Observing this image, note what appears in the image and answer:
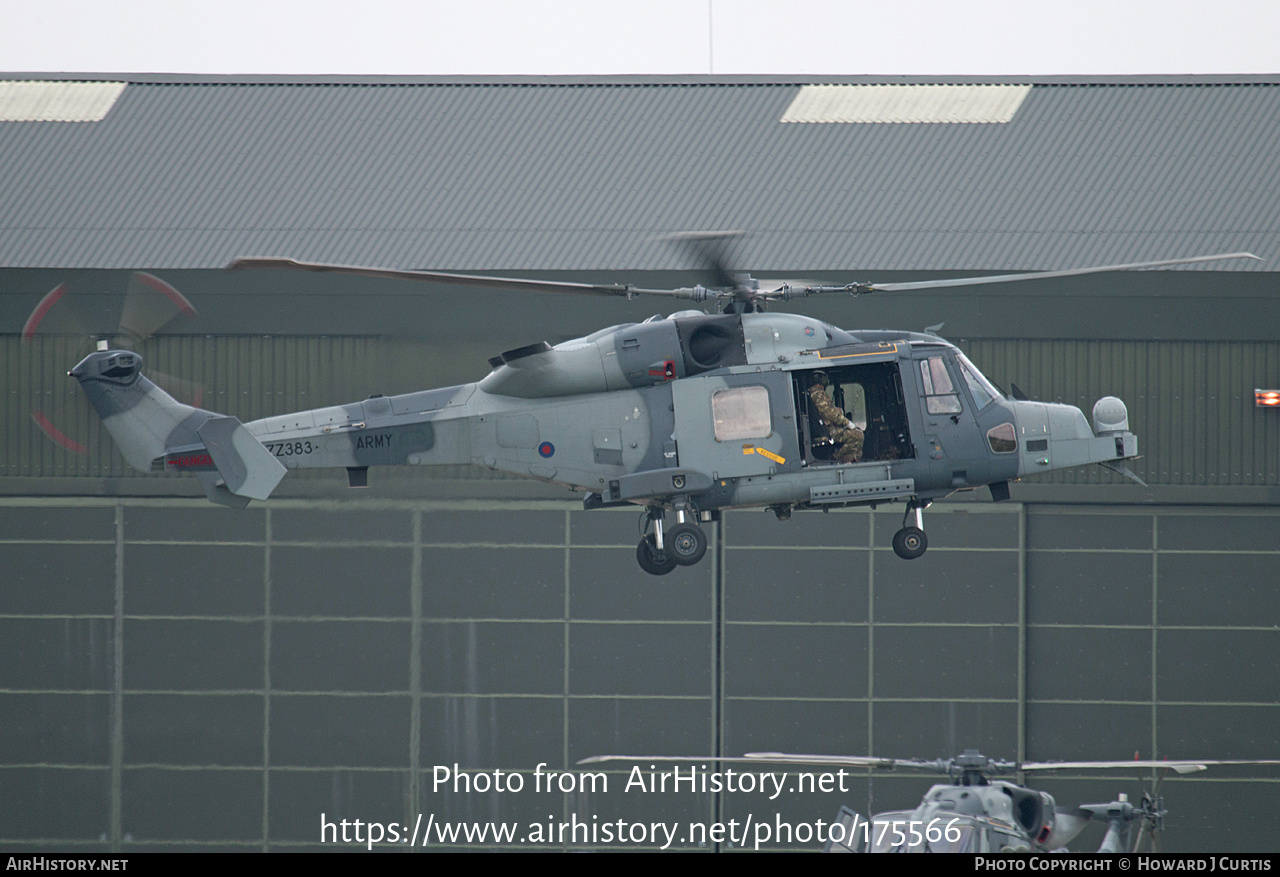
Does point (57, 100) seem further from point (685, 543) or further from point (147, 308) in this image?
point (685, 543)

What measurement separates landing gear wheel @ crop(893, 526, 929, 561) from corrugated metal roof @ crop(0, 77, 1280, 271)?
8255 millimetres

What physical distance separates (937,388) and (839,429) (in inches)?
53.6

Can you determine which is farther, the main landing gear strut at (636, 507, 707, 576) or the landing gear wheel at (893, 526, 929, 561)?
the landing gear wheel at (893, 526, 929, 561)

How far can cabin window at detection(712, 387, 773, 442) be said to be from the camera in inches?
690

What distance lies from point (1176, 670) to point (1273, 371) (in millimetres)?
5607

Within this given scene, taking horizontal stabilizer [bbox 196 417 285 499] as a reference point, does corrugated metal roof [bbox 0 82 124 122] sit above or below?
above

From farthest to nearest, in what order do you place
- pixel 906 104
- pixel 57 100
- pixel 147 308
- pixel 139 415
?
pixel 57 100
pixel 906 104
pixel 147 308
pixel 139 415

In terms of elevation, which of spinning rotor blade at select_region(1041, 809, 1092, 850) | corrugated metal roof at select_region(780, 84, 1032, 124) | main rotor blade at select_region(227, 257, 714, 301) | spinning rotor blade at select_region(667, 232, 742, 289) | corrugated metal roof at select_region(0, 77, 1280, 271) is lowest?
spinning rotor blade at select_region(1041, 809, 1092, 850)

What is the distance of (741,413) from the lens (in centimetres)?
1753

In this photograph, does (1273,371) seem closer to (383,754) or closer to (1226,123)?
(1226,123)

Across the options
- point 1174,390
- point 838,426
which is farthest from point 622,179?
point 1174,390

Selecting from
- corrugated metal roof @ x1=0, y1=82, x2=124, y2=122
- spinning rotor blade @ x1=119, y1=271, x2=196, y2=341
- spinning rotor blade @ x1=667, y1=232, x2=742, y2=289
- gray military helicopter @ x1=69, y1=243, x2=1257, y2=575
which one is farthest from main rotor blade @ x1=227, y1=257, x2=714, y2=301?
corrugated metal roof @ x1=0, y1=82, x2=124, y2=122

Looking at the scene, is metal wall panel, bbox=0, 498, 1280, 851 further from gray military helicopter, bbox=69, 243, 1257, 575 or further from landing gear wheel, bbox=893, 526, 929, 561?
gray military helicopter, bbox=69, 243, 1257, 575

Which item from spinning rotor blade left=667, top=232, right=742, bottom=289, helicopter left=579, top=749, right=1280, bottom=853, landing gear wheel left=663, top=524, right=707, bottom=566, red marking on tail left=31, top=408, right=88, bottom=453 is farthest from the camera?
red marking on tail left=31, top=408, right=88, bottom=453
